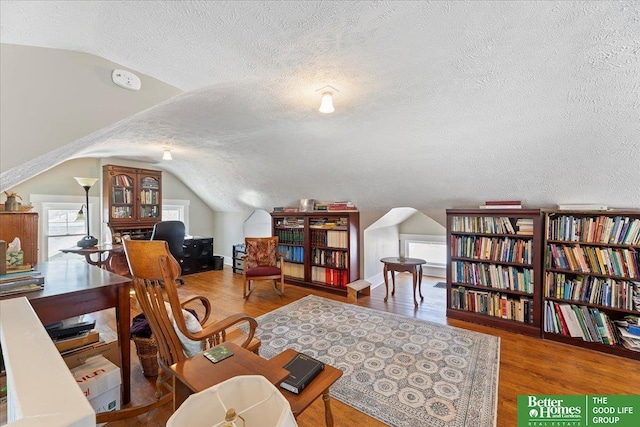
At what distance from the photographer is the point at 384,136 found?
9.11ft

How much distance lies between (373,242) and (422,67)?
11.2 ft

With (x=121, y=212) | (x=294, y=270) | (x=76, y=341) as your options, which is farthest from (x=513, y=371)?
(x=121, y=212)

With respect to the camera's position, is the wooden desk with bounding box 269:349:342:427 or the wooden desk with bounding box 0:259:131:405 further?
the wooden desk with bounding box 0:259:131:405

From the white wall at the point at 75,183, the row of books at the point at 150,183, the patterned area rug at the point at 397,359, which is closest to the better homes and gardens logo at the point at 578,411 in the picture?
the patterned area rug at the point at 397,359

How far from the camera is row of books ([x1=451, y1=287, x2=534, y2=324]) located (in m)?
3.05

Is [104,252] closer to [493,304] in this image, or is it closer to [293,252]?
[293,252]

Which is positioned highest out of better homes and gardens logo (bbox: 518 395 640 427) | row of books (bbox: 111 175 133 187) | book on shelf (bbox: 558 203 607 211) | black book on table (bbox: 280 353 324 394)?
row of books (bbox: 111 175 133 187)

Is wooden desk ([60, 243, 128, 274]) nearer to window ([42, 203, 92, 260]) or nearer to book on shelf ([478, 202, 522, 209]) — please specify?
window ([42, 203, 92, 260])

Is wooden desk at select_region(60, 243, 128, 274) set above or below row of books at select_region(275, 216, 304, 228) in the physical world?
below

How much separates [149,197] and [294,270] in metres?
2.96

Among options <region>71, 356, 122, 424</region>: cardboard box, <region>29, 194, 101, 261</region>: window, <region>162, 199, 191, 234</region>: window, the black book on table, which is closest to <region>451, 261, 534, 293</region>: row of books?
the black book on table

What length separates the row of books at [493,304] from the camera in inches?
120

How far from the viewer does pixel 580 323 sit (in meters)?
2.74

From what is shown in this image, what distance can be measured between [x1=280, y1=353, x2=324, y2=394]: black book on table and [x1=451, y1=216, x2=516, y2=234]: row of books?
275cm
